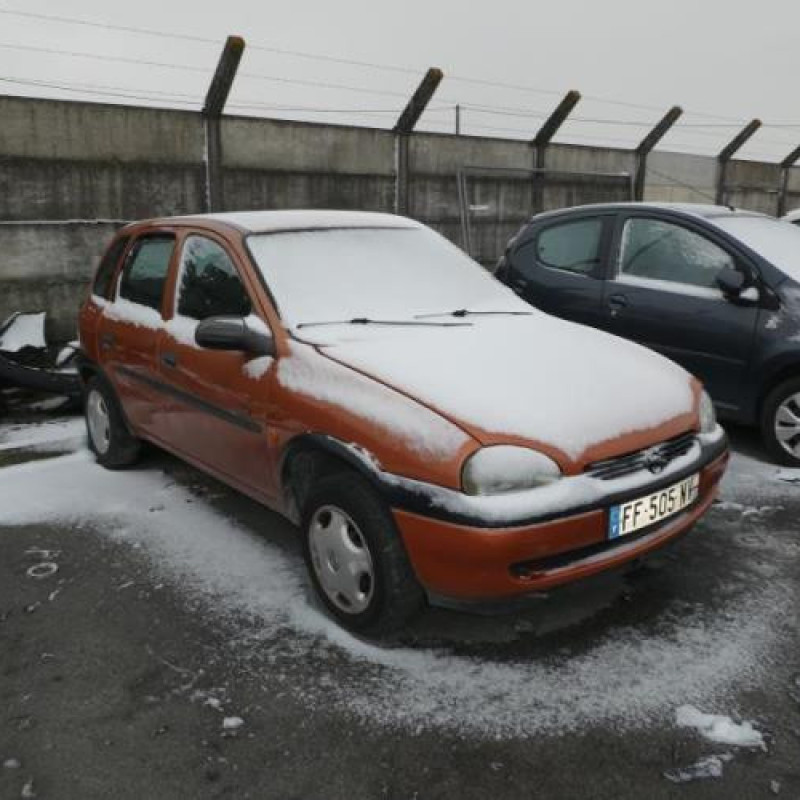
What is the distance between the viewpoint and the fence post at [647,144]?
12836 millimetres

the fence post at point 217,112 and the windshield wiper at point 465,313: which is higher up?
the fence post at point 217,112

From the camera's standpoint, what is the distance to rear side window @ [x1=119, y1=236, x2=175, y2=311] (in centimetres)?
427

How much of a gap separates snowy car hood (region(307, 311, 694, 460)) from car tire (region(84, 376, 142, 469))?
211 centimetres

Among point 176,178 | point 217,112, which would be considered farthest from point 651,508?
point 217,112

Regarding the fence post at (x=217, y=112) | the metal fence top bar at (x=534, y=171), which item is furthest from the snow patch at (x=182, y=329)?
the metal fence top bar at (x=534, y=171)

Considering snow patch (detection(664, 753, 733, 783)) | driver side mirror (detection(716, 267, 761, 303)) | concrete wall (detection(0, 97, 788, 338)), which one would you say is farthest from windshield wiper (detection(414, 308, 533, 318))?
concrete wall (detection(0, 97, 788, 338))

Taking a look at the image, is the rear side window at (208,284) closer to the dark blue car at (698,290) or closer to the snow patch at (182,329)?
the snow patch at (182,329)

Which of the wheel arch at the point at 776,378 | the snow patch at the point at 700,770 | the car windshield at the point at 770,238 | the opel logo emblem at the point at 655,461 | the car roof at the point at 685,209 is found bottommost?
the snow patch at the point at 700,770

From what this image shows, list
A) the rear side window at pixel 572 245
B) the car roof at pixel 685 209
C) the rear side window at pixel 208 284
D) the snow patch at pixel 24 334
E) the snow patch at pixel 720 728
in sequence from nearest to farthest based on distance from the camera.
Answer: the snow patch at pixel 720 728 → the rear side window at pixel 208 284 → the car roof at pixel 685 209 → the rear side window at pixel 572 245 → the snow patch at pixel 24 334

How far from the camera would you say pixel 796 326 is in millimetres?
4797

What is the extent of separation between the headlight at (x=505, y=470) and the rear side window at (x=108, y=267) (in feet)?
10.3

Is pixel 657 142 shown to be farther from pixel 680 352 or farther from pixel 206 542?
pixel 206 542

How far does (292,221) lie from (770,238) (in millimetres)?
3358

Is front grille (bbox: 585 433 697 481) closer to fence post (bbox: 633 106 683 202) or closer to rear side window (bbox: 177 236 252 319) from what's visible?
rear side window (bbox: 177 236 252 319)
